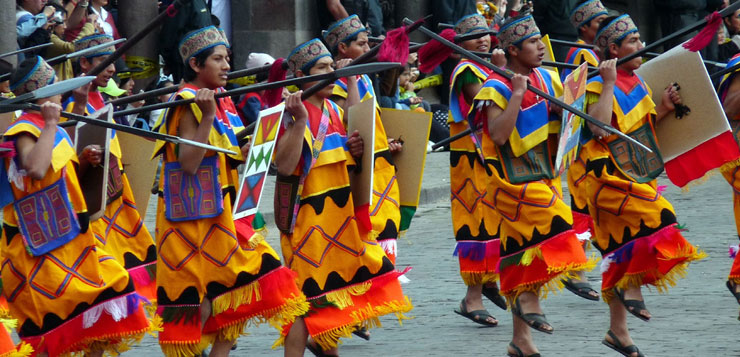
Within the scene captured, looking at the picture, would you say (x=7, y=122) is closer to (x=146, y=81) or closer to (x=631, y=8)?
(x=146, y=81)

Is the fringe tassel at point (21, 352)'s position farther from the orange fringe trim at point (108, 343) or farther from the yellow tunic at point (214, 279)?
the yellow tunic at point (214, 279)

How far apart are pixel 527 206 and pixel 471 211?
1.79 meters

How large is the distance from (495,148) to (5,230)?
2.58 metres

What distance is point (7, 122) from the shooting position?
808 centimetres

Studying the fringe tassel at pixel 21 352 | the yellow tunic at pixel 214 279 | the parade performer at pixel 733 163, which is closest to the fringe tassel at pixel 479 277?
the parade performer at pixel 733 163

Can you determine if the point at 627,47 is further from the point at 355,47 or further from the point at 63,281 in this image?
the point at 63,281

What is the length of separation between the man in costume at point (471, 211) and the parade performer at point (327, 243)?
1.45 metres

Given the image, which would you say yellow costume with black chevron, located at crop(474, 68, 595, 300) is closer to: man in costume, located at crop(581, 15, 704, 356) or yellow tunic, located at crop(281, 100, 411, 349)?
man in costume, located at crop(581, 15, 704, 356)

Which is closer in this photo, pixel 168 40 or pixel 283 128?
pixel 283 128

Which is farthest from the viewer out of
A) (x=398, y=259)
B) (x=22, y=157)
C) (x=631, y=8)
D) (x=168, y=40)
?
(x=631, y=8)

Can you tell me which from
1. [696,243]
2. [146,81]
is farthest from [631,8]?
[696,243]

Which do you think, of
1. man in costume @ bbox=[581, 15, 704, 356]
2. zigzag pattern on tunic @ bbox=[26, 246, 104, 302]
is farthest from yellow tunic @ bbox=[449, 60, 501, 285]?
zigzag pattern on tunic @ bbox=[26, 246, 104, 302]

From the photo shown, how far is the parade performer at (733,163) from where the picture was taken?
8.44m

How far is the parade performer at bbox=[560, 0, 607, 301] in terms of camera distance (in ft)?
31.0
